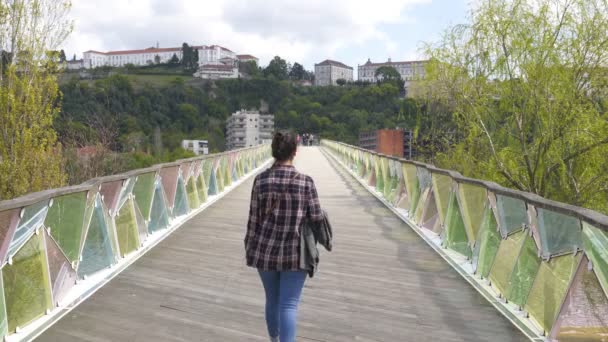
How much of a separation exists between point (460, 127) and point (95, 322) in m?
11.7

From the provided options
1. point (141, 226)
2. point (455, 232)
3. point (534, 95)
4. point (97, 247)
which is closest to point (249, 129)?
point (534, 95)

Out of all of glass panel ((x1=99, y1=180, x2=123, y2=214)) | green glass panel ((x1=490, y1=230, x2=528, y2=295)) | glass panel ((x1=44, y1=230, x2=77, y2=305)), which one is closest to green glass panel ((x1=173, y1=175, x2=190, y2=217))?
glass panel ((x1=99, y1=180, x2=123, y2=214))

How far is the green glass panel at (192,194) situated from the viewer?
10405 millimetres

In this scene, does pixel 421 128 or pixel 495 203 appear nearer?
pixel 495 203

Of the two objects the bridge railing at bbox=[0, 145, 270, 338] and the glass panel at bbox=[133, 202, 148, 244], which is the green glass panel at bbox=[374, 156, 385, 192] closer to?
the bridge railing at bbox=[0, 145, 270, 338]

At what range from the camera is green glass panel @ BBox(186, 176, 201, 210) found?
10405 millimetres

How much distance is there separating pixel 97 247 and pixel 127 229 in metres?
0.99

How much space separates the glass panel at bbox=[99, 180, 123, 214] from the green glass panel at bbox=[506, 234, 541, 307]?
11.5ft

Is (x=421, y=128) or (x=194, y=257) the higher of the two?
(x=421, y=128)

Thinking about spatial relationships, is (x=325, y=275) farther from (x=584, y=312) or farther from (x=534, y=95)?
(x=534, y=95)

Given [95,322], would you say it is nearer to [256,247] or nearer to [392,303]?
[256,247]

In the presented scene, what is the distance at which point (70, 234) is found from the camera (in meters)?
4.77

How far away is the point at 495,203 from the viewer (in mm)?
5191

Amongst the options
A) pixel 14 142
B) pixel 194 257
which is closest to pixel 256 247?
pixel 194 257
